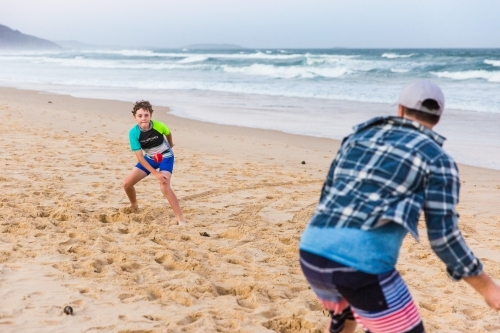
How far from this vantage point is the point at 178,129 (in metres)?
12.4

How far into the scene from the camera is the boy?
5637 mm

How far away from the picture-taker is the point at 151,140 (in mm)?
5762

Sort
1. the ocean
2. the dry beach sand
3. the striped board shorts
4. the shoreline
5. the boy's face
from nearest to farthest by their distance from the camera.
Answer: the striped board shorts < the dry beach sand < the boy's face < the shoreline < the ocean

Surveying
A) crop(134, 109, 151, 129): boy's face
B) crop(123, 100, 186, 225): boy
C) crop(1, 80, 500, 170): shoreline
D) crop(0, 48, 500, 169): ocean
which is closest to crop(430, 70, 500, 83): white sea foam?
crop(0, 48, 500, 169): ocean

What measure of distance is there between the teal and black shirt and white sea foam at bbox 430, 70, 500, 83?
80.6 ft

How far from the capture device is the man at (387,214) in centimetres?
190

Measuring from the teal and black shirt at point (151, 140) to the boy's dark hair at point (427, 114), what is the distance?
3.88 meters

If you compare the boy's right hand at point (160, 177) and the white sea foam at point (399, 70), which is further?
the white sea foam at point (399, 70)

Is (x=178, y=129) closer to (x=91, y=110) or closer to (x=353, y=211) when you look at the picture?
(x=91, y=110)

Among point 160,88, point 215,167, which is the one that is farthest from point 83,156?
point 160,88

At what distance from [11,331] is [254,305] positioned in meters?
1.50

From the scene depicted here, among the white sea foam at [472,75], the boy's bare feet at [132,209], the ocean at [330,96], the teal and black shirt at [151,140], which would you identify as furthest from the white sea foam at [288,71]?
the teal and black shirt at [151,140]

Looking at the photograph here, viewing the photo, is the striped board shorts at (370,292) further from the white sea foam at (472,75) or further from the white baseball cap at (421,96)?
the white sea foam at (472,75)

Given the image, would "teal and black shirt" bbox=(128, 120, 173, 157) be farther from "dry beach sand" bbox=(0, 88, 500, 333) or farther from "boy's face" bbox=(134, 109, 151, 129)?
"dry beach sand" bbox=(0, 88, 500, 333)
